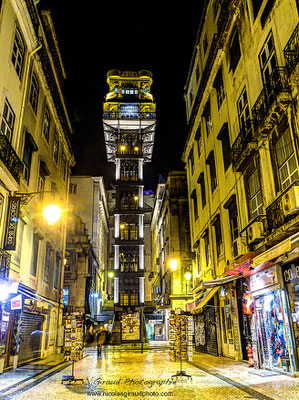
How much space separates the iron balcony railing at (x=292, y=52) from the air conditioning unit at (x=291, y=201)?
364 centimetres

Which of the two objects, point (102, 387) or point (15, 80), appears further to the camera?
point (15, 80)

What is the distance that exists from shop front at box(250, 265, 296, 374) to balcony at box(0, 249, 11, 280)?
9.69 meters

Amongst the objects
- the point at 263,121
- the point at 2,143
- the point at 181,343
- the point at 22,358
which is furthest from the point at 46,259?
the point at 263,121

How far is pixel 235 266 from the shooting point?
525 inches

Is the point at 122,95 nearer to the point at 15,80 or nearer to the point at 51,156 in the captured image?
the point at 51,156

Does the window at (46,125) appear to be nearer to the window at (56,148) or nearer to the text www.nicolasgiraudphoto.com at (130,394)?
the window at (56,148)

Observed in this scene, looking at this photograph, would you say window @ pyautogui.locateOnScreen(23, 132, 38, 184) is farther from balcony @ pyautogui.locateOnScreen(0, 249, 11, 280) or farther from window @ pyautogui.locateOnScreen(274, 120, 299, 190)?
window @ pyautogui.locateOnScreen(274, 120, 299, 190)

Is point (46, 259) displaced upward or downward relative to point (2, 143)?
downward

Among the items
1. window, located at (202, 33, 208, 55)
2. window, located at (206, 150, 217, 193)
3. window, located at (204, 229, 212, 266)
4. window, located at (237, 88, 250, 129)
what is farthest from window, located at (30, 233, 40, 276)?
window, located at (202, 33, 208, 55)

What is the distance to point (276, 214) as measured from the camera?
11.1 m

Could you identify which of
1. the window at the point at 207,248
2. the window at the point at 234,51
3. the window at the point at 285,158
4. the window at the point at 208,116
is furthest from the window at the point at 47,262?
the window at the point at 285,158

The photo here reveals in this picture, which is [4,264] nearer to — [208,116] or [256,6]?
[256,6]

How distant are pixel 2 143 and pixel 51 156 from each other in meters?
10.4

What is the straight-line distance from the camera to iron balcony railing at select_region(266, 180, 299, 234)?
34.5 ft
